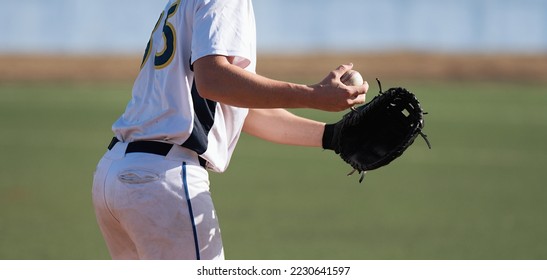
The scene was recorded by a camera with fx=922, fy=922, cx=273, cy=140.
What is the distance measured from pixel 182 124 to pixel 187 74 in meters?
0.18

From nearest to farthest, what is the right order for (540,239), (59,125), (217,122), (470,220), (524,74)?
(217,122) → (540,239) → (470,220) → (59,125) → (524,74)

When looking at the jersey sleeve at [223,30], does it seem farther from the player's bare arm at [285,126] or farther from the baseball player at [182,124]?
the player's bare arm at [285,126]

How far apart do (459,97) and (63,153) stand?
11.3 metres

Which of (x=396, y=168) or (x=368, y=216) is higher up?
(x=368, y=216)

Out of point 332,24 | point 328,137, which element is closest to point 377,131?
point 328,137

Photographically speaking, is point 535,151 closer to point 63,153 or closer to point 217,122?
point 63,153

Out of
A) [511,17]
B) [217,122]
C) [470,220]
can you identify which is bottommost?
[511,17]

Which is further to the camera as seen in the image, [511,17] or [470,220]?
[511,17]

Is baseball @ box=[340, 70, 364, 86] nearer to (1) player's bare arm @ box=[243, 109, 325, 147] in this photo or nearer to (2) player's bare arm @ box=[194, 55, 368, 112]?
(2) player's bare arm @ box=[194, 55, 368, 112]

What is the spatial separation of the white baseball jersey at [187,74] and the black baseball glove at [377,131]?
0.59m

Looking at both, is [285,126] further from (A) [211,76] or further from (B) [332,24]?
(B) [332,24]

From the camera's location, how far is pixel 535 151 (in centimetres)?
1370

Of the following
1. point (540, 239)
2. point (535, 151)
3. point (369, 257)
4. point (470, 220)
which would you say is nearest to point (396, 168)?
point (535, 151)

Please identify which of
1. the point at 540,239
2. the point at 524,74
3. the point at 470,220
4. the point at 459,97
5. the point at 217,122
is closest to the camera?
the point at 217,122
